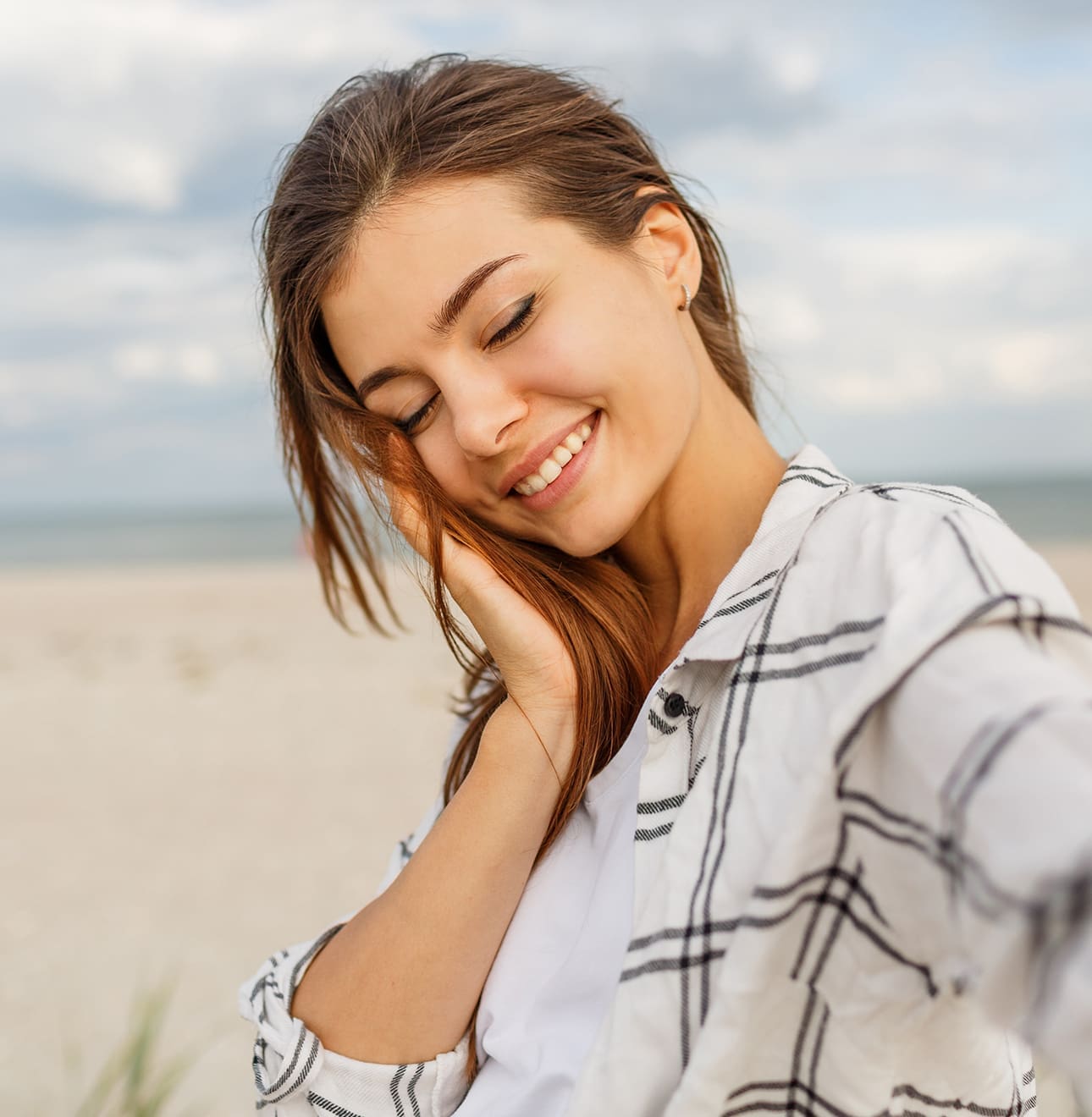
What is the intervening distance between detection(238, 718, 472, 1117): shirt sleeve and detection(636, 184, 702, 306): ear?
128 cm

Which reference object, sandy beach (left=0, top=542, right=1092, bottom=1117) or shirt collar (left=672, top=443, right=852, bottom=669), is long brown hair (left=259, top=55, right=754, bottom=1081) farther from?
sandy beach (left=0, top=542, right=1092, bottom=1117)

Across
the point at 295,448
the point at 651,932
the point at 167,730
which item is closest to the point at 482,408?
the point at 295,448

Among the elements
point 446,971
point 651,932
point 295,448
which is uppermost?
point 295,448

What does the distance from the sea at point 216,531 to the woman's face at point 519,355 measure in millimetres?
19005

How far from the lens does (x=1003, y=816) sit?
0.89 m

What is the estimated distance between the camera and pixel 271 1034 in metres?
1.78

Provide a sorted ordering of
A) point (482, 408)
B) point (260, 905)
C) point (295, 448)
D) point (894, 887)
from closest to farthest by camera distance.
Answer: point (894, 887) → point (482, 408) → point (295, 448) → point (260, 905)

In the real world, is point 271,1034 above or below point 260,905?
above

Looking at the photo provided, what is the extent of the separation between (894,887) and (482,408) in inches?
37.0

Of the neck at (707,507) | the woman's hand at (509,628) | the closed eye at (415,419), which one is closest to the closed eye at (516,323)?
the closed eye at (415,419)

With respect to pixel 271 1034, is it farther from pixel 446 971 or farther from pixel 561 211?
pixel 561 211

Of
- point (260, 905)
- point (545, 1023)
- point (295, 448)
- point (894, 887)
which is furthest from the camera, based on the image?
point (260, 905)

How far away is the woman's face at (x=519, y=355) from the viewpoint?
171cm

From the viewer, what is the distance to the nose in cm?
174
